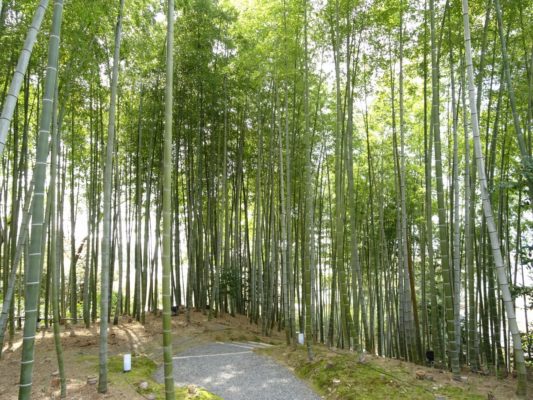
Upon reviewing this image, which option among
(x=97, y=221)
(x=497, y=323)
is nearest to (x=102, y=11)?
(x=97, y=221)

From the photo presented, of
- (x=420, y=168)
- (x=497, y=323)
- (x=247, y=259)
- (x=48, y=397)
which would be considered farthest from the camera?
(x=247, y=259)

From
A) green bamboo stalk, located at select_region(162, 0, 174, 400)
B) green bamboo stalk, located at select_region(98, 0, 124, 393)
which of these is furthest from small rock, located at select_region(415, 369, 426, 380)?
green bamboo stalk, located at select_region(98, 0, 124, 393)

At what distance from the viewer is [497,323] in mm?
6492

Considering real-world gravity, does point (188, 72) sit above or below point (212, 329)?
above

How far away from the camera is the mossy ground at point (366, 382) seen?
13.8 ft

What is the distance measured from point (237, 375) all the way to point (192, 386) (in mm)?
1143

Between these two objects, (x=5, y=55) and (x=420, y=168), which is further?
(x=420, y=168)

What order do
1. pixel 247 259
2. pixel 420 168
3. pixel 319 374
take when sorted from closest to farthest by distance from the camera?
pixel 319 374
pixel 420 168
pixel 247 259

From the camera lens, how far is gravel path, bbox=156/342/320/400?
4.85 metres

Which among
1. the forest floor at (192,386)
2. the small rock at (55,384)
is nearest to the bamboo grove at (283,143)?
the forest floor at (192,386)

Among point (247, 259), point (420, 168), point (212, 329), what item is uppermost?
point (420, 168)

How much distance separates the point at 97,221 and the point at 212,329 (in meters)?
3.64

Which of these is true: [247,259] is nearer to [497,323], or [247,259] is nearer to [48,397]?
[497,323]

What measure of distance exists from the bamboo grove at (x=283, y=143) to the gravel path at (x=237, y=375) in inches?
39.4
